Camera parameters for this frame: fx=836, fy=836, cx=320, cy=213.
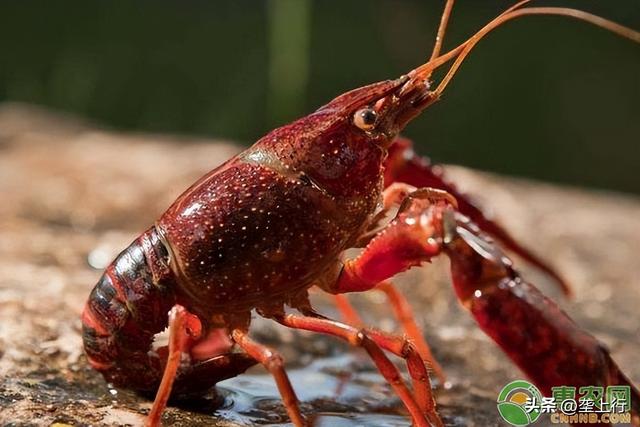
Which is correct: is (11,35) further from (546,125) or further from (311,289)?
(311,289)

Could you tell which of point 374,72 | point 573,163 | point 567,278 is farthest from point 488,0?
point 567,278

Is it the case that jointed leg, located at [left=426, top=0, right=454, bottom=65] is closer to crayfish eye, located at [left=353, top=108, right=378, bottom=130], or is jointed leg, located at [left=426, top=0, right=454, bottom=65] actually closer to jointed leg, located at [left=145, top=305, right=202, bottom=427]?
crayfish eye, located at [left=353, top=108, right=378, bottom=130]

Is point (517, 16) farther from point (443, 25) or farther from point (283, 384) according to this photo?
point (283, 384)

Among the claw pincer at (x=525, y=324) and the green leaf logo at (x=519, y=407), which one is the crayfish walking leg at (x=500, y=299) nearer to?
the claw pincer at (x=525, y=324)

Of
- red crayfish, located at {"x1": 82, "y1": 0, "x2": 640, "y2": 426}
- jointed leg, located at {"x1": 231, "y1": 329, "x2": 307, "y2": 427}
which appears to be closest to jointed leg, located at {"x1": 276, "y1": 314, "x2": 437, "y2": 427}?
red crayfish, located at {"x1": 82, "y1": 0, "x2": 640, "y2": 426}

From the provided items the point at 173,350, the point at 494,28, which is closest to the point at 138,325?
the point at 173,350
